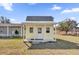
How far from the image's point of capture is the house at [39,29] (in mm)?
7699

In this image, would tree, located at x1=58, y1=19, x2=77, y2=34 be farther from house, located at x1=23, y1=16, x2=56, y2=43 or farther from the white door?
the white door

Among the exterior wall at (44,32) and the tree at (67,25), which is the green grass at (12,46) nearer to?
the exterior wall at (44,32)

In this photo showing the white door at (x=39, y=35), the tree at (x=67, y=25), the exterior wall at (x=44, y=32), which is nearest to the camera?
the tree at (x=67, y=25)

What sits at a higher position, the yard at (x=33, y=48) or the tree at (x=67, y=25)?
the tree at (x=67, y=25)

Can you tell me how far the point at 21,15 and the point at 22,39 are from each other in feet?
2.78

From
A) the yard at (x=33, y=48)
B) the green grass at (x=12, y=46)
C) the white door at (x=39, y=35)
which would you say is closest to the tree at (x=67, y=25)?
the yard at (x=33, y=48)

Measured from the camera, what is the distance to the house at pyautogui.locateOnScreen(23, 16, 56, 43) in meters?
7.70

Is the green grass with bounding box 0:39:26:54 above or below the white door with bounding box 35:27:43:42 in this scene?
below

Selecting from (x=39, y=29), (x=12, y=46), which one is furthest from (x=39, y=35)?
(x=12, y=46)

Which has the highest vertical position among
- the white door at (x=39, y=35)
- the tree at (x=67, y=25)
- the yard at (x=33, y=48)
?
the tree at (x=67, y=25)

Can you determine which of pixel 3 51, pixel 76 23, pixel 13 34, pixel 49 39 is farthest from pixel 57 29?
pixel 3 51

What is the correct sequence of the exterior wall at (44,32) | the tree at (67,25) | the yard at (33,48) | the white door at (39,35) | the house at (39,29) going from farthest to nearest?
1. the exterior wall at (44,32)
2. the white door at (39,35)
3. the house at (39,29)
4. the tree at (67,25)
5. the yard at (33,48)

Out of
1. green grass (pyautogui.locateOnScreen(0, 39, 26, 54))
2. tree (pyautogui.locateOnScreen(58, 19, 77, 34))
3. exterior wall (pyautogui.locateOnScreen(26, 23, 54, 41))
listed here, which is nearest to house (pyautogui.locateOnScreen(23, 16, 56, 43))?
exterior wall (pyautogui.locateOnScreen(26, 23, 54, 41))

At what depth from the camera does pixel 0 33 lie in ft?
24.0
